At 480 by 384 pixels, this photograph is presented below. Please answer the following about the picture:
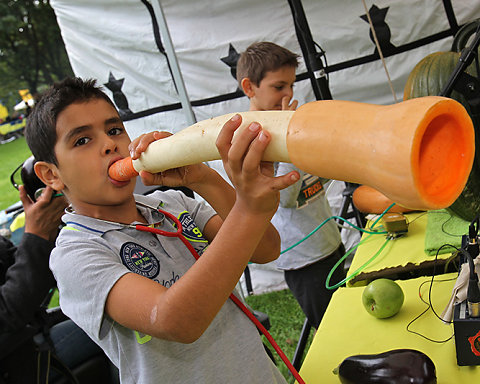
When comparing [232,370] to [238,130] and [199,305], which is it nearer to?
[199,305]

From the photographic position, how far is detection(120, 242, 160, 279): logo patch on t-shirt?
3.33 ft

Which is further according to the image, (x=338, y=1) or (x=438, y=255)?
(x=338, y=1)

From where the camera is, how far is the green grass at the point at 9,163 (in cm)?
950

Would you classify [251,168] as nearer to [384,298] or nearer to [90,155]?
[90,155]

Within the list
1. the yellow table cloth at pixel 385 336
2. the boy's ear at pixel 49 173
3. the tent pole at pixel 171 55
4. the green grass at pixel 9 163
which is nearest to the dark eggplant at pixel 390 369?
the yellow table cloth at pixel 385 336

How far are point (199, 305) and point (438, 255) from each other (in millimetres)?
1035

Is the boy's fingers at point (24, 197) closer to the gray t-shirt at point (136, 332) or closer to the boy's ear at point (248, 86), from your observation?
the gray t-shirt at point (136, 332)

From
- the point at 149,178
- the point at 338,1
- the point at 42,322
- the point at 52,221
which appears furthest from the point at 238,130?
the point at 338,1

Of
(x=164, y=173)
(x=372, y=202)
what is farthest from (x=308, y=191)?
(x=164, y=173)

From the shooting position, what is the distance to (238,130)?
0.71 meters

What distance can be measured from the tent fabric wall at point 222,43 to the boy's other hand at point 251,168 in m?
2.61

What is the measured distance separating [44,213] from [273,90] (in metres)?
1.10

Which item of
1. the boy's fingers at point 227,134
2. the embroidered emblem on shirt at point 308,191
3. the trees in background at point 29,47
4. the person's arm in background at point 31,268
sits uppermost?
the trees in background at point 29,47

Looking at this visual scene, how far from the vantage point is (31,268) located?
174cm
